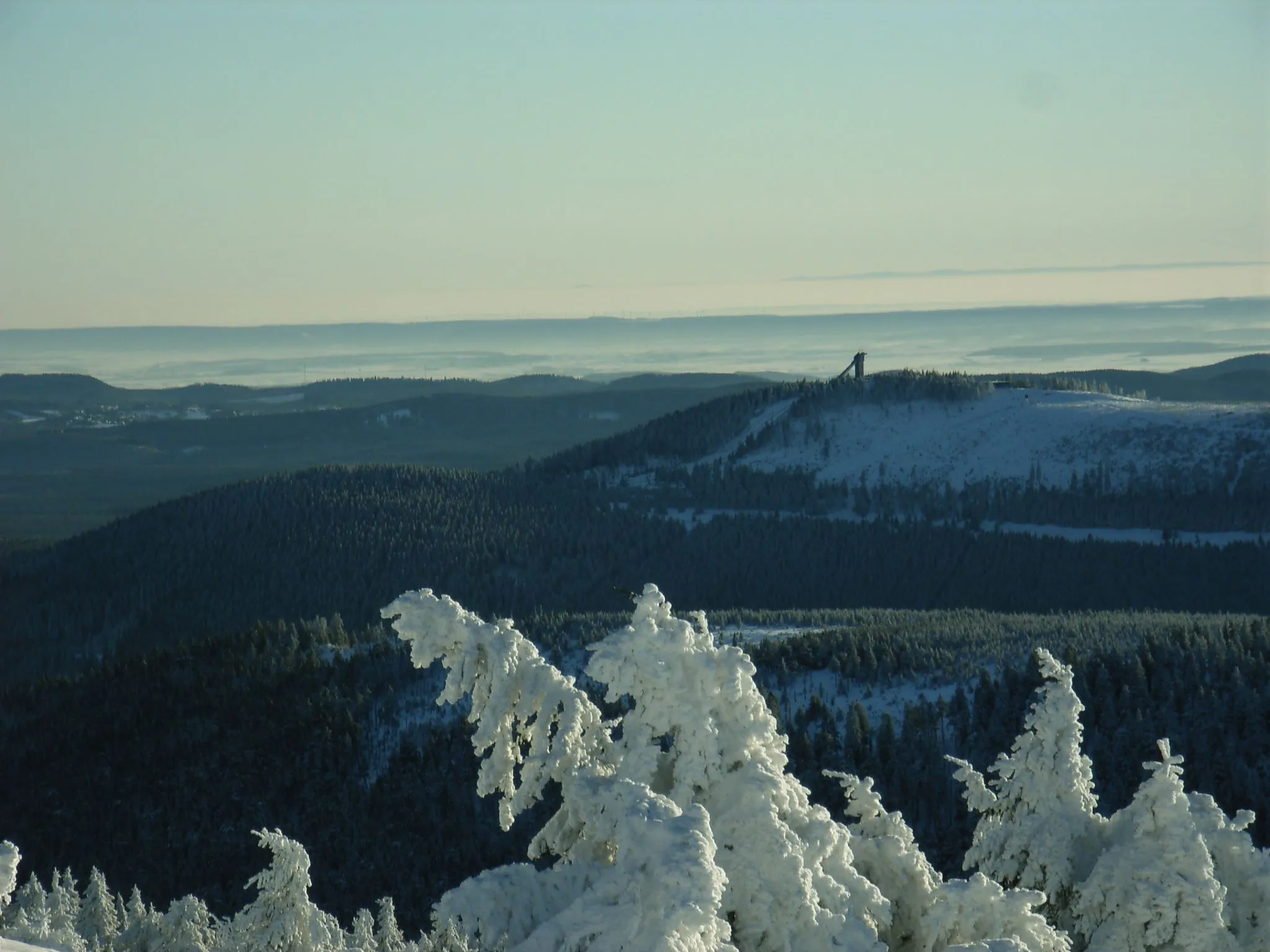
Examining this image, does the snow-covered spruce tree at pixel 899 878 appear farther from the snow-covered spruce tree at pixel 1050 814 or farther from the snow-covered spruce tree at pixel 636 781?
the snow-covered spruce tree at pixel 1050 814

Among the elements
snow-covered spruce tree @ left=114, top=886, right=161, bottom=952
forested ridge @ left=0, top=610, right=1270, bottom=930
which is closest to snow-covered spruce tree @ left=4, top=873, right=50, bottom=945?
snow-covered spruce tree @ left=114, top=886, right=161, bottom=952

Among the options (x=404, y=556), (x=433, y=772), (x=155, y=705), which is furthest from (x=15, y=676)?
(x=433, y=772)

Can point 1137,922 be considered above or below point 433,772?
above

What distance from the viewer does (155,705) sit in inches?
4574

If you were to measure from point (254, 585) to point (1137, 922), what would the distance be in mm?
170443

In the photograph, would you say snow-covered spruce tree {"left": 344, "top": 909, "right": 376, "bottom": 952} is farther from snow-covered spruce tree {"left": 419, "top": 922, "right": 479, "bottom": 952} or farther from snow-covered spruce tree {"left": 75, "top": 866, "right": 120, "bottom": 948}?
snow-covered spruce tree {"left": 75, "top": 866, "right": 120, "bottom": 948}

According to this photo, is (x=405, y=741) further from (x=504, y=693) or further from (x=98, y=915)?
(x=504, y=693)

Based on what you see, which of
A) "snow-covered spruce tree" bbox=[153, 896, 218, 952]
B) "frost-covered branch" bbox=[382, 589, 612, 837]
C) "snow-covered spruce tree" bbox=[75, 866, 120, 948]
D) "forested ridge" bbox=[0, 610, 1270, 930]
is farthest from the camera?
"forested ridge" bbox=[0, 610, 1270, 930]

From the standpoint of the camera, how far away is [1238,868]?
26.4 m

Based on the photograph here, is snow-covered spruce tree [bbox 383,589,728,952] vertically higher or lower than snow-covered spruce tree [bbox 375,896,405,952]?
higher

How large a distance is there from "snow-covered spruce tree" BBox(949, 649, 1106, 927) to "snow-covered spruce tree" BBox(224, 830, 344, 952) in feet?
35.6

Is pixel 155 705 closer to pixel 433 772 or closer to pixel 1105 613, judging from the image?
pixel 433 772

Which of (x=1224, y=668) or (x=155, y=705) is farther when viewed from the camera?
(x=155, y=705)

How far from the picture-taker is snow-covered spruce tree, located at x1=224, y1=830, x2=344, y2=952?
24.4m
